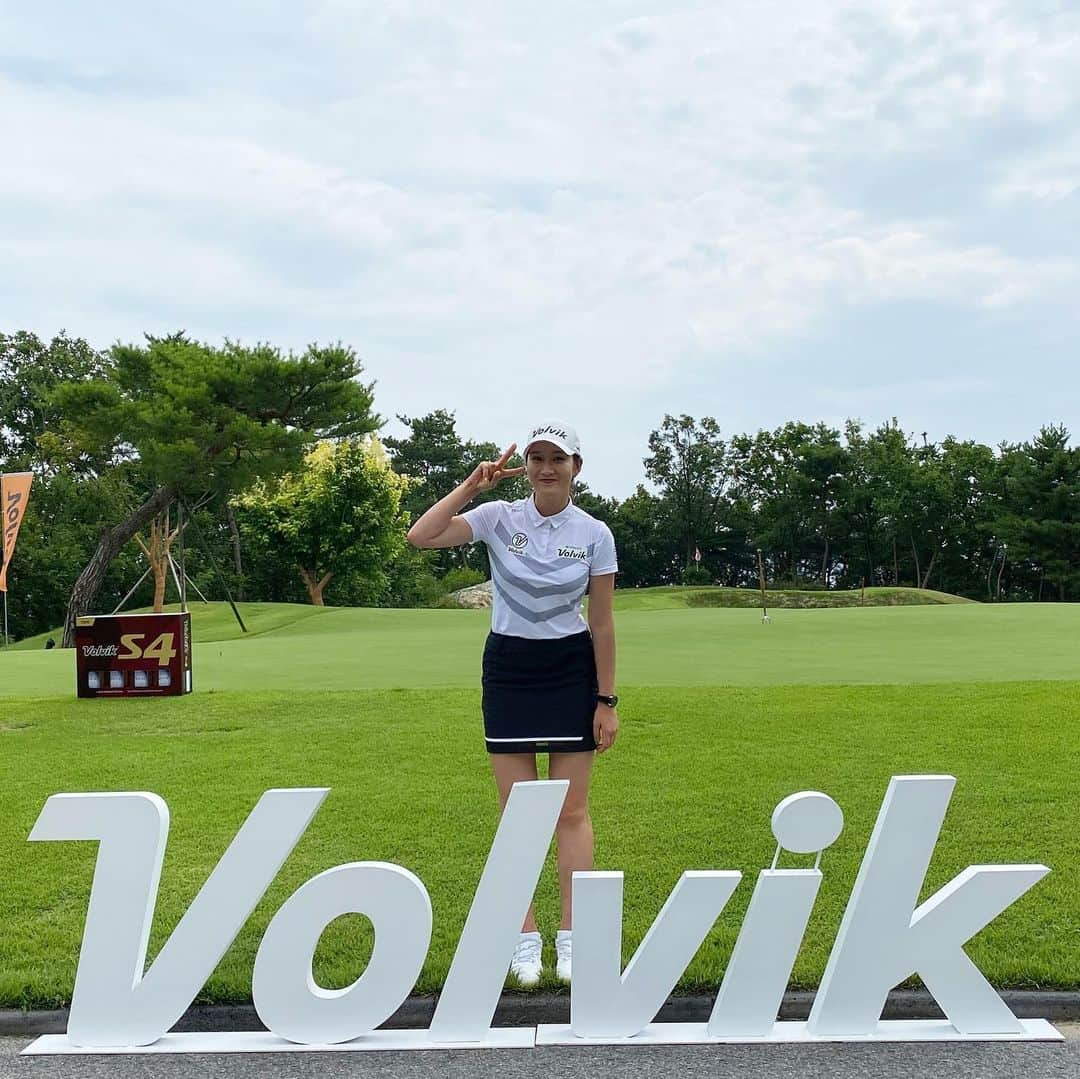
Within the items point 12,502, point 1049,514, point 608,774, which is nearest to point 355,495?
point 12,502

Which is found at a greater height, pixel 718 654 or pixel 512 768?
pixel 512 768

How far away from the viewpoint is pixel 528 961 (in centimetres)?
341

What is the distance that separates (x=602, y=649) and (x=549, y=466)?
2.04 feet

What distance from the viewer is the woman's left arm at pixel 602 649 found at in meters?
3.42

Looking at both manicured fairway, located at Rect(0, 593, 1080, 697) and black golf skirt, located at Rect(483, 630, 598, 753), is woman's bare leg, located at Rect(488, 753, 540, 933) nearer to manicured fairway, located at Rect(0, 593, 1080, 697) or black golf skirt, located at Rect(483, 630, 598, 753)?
black golf skirt, located at Rect(483, 630, 598, 753)

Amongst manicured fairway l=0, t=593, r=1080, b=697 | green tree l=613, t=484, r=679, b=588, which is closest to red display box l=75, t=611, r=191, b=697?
manicured fairway l=0, t=593, r=1080, b=697

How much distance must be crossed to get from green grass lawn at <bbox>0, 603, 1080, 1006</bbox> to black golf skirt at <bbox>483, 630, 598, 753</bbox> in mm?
832

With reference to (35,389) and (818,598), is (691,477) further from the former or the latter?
(35,389)

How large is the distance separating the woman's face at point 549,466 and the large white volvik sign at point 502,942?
945 mm

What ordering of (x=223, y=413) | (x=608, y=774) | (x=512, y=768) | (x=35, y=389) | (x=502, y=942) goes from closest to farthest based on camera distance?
(x=502, y=942)
(x=512, y=768)
(x=608, y=774)
(x=223, y=413)
(x=35, y=389)

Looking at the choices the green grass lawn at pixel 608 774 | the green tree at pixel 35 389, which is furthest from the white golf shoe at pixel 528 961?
the green tree at pixel 35 389

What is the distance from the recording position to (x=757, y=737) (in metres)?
7.42

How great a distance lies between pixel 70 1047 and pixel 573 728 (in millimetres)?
1720

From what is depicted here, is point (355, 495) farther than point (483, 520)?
Yes
